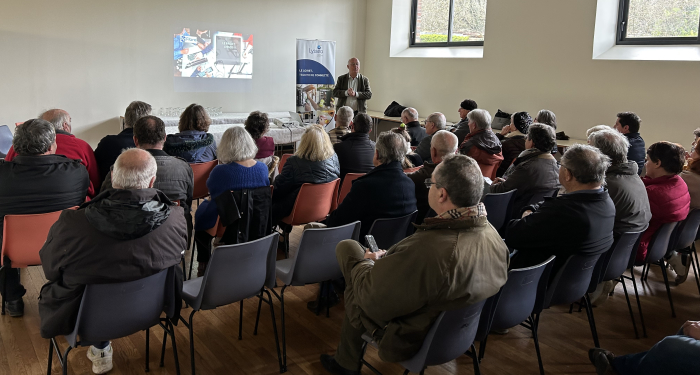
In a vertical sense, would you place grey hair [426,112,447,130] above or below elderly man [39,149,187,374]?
above

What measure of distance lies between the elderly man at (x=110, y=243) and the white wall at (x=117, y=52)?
5.79 meters

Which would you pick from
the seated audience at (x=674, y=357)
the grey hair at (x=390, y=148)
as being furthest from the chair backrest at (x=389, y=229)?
the seated audience at (x=674, y=357)

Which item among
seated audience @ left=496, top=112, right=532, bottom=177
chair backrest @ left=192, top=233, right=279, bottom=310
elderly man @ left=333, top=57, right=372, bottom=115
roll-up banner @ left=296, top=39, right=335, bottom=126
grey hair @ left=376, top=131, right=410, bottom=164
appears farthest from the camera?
roll-up banner @ left=296, top=39, right=335, bottom=126

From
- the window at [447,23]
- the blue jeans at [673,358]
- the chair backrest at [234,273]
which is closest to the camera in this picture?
the blue jeans at [673,358]

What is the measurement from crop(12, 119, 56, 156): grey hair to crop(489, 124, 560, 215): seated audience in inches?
123

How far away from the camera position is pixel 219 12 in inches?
333

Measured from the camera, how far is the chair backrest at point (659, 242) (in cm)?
346

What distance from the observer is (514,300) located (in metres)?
2.50

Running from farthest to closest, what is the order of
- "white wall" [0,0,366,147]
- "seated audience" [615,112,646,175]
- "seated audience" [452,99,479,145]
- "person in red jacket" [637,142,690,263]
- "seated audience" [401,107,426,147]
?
1. "white wall" [0,0,366,147]
2. "seated audience" [401,107,426,147]
3. "seated audience" [452,99,479,145]
4. "seated audience" [615,112,646,175]
5. "person in red jacket" [637,142,690,263]

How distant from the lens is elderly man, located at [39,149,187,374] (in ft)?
7.09

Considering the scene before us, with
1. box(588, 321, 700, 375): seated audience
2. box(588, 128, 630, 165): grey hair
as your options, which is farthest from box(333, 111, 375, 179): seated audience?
box(588, 321, 700, 375): seated audience

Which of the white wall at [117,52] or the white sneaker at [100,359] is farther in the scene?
the white wall at [117,52]

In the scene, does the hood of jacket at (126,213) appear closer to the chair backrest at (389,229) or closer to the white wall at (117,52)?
the chair backrest at (389,229)

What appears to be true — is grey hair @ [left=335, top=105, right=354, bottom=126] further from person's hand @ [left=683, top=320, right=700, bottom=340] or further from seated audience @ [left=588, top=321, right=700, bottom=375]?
person's hand @ [left=683, top=320, right=700, bottom=340]
